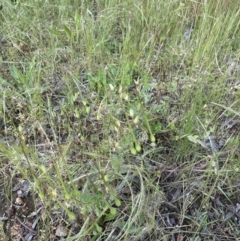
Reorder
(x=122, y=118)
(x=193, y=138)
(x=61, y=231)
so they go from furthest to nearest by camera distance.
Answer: (x=122, y=118) → (x=193, y=138) → (x=61, y=231)

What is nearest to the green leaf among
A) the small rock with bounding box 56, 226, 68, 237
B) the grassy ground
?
the grassy ground

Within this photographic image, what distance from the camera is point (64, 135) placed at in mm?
1464

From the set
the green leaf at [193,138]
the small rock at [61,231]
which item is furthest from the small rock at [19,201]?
the green leaf at [193,138]

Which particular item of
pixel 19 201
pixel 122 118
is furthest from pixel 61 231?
pixel 122 118

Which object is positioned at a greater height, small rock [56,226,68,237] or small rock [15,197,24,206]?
small rock [56,226,68,237]

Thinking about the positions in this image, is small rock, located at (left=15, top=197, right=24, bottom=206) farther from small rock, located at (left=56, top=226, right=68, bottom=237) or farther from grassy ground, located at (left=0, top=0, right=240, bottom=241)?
small rock, located at (left=56, top=226, right=68, bottom=237)

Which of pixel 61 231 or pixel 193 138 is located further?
pixel 193 138

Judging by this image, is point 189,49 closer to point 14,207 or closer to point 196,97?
point 196,97

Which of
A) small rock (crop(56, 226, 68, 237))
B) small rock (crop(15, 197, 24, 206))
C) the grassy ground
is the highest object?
the grassy ground

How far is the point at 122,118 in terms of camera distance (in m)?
1.46

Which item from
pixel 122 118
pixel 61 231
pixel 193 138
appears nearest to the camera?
pixel 61 231

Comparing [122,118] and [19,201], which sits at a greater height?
[122,118]

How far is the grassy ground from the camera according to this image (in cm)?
121

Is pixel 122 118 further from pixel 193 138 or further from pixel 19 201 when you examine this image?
pixel 19 201
